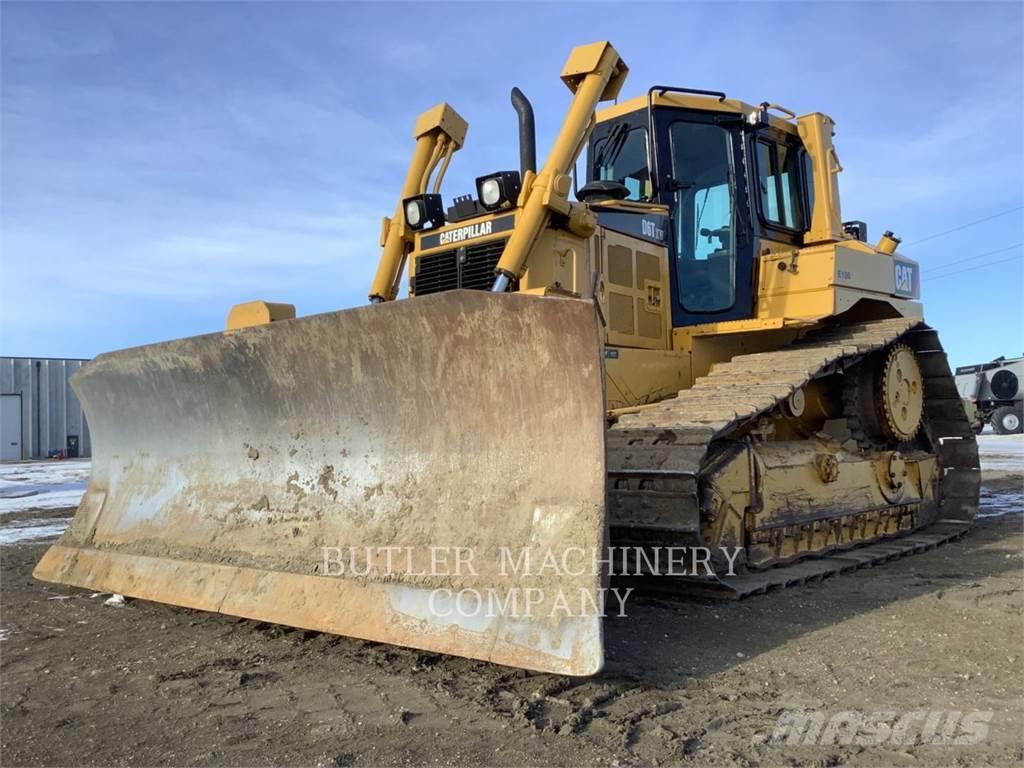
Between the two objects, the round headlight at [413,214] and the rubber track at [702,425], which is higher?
the round headlight at [413,214]

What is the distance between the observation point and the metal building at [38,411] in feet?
74.0

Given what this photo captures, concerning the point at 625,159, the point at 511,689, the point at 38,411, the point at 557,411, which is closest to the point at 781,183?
the point at 625,159

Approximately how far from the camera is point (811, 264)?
6.02 m

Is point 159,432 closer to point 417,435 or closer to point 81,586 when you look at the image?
point 81,586

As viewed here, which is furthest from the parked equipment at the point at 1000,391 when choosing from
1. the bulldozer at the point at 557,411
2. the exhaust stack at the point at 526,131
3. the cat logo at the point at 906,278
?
the exhaust stack at the point at 526,131

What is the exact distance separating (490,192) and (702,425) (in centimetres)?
185

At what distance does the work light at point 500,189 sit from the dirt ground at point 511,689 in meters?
2.40

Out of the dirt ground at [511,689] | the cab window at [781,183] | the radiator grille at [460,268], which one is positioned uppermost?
the cab window at [781,183]

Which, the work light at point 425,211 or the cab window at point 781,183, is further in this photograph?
the cab window at point 781,183

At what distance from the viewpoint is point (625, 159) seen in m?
6.09

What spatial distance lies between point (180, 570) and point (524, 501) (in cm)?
190

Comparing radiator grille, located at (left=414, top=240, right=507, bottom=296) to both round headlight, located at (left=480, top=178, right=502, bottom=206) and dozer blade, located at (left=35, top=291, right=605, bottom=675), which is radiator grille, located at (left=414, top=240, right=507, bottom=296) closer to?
round headlight, located at (left=480, top=178, right=502, bottom=206)

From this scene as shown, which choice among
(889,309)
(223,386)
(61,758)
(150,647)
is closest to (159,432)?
(223,386)

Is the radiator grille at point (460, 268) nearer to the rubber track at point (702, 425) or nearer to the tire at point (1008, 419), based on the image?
the rubber track at point (702, 425)
